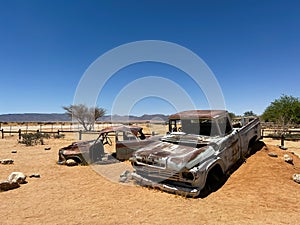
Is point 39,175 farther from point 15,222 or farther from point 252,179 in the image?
point 252,179

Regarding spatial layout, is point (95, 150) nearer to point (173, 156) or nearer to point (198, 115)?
point (198, 115)

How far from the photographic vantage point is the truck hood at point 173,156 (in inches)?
213

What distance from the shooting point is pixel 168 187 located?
5.66m

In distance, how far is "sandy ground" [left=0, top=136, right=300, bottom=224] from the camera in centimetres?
430

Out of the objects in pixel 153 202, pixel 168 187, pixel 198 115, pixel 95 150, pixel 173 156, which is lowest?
pixel 153 202

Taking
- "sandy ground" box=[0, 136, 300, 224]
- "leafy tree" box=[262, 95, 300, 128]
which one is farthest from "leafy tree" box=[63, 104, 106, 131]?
"sandy ground" box=[0, 136, 300, 224]

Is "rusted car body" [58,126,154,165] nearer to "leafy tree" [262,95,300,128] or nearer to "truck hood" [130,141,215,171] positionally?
"truck hood" [130,141,215,171]

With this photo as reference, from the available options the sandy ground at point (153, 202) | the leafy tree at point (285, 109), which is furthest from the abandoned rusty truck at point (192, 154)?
the leafy tree at point (285, 109)

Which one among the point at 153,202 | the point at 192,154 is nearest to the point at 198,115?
the point at 192,154

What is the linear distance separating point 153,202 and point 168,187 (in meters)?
0.65

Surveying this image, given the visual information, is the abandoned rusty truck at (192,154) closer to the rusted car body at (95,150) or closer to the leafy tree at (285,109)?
the rusted car body at (95,150)

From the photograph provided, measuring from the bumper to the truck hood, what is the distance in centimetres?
52

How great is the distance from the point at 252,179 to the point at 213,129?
182 centimetres

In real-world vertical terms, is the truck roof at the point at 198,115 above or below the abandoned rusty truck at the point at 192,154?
above
